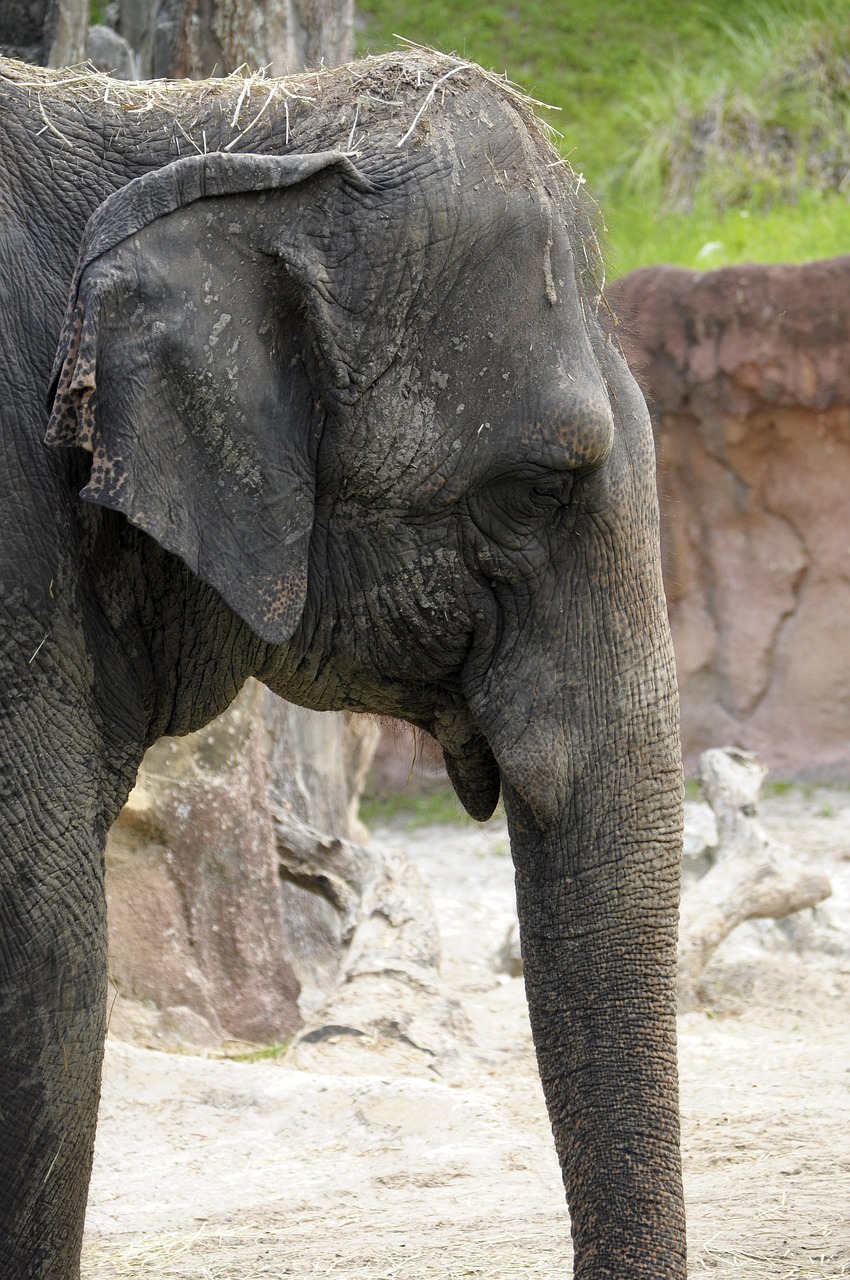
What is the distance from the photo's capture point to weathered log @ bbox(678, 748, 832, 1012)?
5797mm

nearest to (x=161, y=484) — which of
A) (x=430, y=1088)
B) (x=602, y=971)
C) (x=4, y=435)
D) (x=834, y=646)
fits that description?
(x=4, y=435)

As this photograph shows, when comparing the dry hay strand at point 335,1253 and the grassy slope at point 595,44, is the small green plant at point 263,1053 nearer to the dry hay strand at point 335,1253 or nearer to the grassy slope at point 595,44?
the dry hay strand at point 335,1253

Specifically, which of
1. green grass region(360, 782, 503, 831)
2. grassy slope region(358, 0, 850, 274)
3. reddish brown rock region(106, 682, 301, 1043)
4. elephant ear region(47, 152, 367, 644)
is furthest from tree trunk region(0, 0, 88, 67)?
grassy slope region(358, 0, 850, 274)

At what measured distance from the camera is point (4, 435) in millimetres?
2213

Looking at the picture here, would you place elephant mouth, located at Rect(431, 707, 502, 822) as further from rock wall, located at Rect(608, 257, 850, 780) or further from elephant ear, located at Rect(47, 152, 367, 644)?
rock wall, located at Rect(608, 257, 850, 780)

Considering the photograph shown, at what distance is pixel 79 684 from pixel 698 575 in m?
8.89

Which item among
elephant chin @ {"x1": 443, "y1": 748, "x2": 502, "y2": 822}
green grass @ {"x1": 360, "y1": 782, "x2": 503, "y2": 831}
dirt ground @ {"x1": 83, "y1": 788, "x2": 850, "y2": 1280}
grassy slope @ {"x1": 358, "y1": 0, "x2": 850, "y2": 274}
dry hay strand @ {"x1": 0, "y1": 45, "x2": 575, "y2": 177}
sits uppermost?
grassy slope @ {"x1": 358, "y1": 0, "x2": 850, "y2": 274}

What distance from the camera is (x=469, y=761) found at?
8.55 feet

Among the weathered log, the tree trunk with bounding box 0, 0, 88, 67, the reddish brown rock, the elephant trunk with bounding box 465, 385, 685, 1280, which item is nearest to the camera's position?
the elephant trunk with bounding box 465, 385, 685, 1280

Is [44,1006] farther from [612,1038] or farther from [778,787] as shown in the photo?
[778,787]

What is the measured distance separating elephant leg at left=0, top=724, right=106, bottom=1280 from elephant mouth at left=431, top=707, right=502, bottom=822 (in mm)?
585

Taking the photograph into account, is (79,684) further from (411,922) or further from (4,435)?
(411,922)

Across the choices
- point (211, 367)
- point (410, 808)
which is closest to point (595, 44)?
point (410, 808)

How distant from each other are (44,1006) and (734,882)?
422 cm
